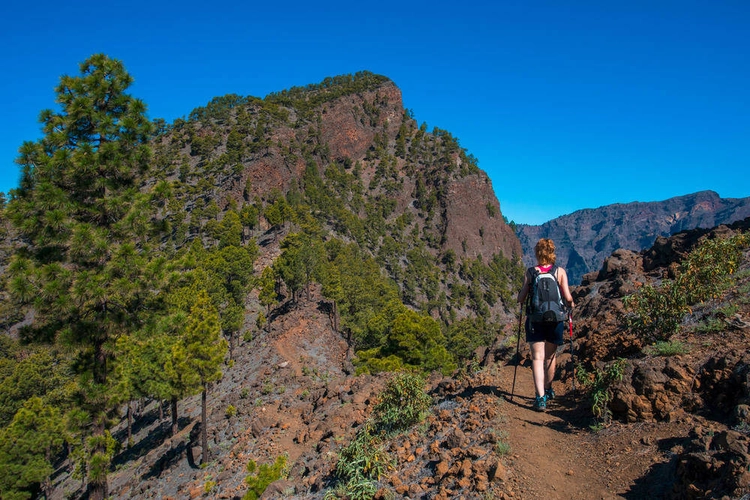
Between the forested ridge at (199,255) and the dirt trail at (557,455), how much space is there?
26.1 ft

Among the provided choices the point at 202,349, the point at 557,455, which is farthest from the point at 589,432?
the point at 202,349

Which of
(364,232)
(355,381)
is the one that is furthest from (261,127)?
(355,381)

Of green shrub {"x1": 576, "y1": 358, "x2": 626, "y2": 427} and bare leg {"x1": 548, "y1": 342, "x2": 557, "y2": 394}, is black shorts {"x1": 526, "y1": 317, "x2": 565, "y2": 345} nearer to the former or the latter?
bare leg {"x1": 548, "y1": 342, "x2": 557, "y2": 394}

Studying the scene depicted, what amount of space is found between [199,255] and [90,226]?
141ft

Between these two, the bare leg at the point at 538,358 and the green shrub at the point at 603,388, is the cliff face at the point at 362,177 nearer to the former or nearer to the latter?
the bare leg at the point at 538,358

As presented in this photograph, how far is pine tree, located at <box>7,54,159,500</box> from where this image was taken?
351 inches

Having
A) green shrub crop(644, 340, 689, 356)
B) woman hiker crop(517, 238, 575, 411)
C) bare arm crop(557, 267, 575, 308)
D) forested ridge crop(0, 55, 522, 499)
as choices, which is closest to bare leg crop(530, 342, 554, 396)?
woman hiker crop(517, 238, 575, 411)

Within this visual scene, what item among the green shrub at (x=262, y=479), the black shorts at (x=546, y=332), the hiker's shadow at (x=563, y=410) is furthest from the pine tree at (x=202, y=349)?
the black shorts at (x=546, y=332)

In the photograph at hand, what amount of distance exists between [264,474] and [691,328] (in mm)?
9803

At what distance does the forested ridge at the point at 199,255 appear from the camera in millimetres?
9281

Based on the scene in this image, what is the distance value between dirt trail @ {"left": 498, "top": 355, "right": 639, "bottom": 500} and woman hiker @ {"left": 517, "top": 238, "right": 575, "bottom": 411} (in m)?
0.41

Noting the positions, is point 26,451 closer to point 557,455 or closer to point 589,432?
point 557,455

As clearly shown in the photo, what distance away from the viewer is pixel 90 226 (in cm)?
916

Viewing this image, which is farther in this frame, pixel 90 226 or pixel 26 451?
pixel 26 451
